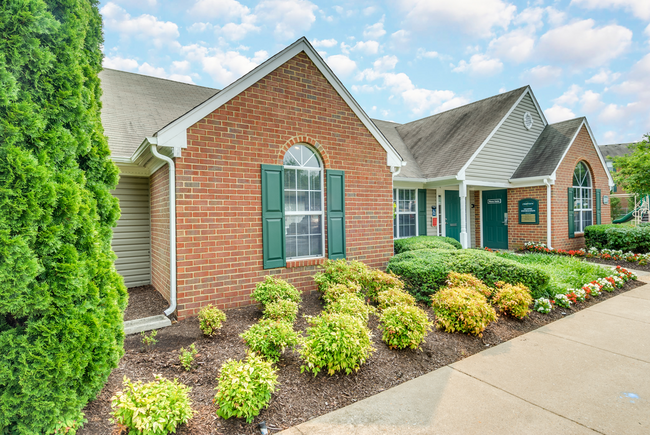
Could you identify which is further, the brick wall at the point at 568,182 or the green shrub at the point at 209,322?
the brick wall at the point at 568,182

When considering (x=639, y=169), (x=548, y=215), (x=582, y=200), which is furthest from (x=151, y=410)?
(x=639, y=169)

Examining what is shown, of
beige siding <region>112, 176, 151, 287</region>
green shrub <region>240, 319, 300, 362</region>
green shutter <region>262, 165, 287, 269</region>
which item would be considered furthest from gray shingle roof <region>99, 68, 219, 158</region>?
green shrub <region>240, 319, 300, 362</region>

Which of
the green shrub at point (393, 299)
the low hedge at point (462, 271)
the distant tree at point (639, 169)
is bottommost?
the green shrub at point (393, 299)

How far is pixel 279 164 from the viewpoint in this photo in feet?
20.2

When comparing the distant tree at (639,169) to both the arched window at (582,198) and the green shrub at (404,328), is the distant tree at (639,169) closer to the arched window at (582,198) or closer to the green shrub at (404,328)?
the arched window at (582,198)

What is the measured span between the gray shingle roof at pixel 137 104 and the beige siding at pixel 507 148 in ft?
31.2

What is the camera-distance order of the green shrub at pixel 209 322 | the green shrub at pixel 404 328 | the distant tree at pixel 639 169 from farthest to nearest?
the distant tree at pixel 639 169 → the green shrub at pixel 209 322 → the green shrub at pixel 404 328

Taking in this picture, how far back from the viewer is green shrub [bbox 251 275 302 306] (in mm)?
5254

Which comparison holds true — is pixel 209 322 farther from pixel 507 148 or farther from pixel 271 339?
pixel 507 148

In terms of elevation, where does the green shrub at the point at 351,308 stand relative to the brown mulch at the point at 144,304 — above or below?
above

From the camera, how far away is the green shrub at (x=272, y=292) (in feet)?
17.2

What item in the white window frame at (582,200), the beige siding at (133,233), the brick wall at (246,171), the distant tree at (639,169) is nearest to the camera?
the brick wall at (246,171)

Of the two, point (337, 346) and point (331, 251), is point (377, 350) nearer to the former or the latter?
point (337, 346)

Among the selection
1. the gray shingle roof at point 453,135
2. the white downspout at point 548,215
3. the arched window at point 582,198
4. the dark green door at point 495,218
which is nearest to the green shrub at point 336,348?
the gray shingle roof at point 453,135
